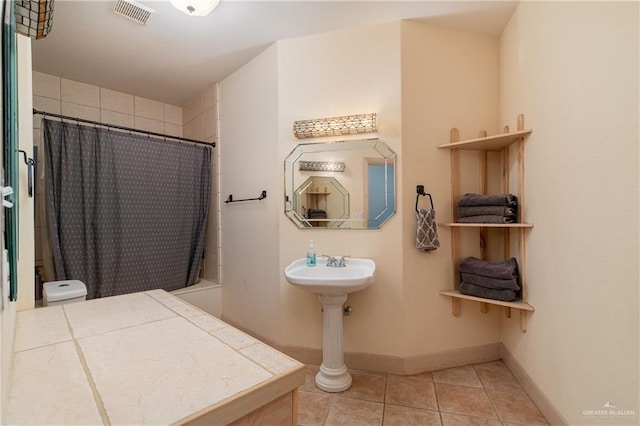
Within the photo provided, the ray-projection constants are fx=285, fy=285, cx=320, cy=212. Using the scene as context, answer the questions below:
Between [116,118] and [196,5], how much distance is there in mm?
1926

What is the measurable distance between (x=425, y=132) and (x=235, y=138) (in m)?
1.65

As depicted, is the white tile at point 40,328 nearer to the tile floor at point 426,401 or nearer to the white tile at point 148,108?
the tile floor at point 426,401

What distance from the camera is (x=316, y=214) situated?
2.11 metres

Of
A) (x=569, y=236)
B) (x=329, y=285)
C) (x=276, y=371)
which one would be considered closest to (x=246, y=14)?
(x=329, y=285)

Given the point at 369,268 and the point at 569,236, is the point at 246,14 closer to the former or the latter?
the point at 369,268

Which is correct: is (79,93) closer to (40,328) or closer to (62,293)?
(62,293)

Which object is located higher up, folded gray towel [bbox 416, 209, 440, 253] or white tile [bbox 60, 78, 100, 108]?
white tile [bbox 60, 78, 100, 108]

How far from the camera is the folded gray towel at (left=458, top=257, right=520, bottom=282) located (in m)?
1.80

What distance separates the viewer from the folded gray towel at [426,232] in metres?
1.87

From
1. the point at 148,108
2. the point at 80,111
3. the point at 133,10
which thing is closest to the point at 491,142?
the point at 133,10

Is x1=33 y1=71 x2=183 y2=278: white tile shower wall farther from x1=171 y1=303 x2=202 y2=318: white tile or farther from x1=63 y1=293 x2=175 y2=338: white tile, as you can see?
x1=171 y1=303 x2=202 y2=318: white tile

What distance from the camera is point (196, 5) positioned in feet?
5.39

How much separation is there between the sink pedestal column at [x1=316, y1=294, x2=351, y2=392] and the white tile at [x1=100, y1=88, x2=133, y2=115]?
287 centimetres

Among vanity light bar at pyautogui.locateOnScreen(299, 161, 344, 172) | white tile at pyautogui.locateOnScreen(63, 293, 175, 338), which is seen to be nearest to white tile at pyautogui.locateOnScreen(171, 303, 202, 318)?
white tile at pyautogui.locateOnScreen(63, 293, 175, 338)
